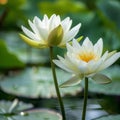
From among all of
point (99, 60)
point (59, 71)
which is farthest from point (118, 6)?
point (99, 60)

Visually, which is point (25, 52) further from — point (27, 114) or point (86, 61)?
point (86, 61)

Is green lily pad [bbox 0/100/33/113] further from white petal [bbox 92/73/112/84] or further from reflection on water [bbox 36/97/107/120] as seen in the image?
white petal [bbox 92/73/112/84]

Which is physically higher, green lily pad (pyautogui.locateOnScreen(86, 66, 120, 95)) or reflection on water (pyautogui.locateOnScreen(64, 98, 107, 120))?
green lily pad (pyautogui.locateOnScreen(86, 66, 120, 95))

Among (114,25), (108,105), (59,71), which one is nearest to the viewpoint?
(108,105)

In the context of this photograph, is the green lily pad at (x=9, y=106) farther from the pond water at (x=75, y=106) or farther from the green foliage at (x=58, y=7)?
the green foliage at (x=58, y=7)

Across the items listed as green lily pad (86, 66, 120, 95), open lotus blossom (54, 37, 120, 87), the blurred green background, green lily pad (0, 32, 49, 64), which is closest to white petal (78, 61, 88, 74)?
open lotus blossom (54, 37, 120, 87)

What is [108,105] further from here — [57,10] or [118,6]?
[57,10]

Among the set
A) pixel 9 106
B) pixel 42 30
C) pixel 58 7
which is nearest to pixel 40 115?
pixel 9 106
